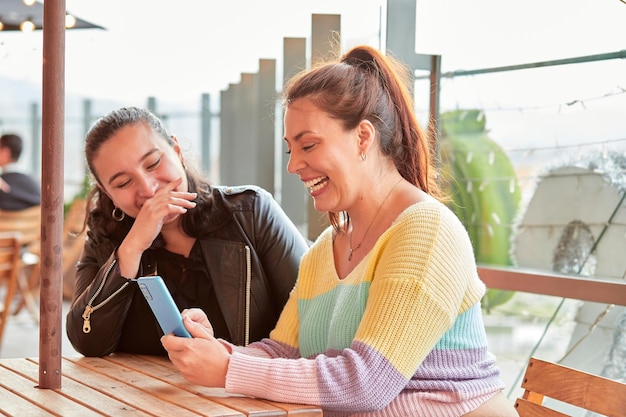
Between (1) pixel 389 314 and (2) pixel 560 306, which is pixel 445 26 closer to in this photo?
(2) pixel 560 306

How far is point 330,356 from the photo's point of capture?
203 cm

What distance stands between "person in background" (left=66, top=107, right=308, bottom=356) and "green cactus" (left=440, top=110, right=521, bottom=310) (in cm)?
100

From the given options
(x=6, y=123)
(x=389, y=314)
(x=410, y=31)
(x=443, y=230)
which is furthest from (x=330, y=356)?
(x=6, y=123)

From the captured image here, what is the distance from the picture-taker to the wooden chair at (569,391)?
2.01 m

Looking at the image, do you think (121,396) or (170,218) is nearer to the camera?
(121,396)

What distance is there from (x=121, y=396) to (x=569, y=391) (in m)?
1.04

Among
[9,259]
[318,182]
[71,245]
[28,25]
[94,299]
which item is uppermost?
[28,25]

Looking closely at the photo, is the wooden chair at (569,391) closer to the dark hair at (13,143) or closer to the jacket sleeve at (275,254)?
the jacket sleeve at (275,254)

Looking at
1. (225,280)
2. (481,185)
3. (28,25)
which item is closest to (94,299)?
(225,280)

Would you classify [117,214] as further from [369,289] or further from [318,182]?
[369,289]

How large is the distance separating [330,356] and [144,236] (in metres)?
0.66

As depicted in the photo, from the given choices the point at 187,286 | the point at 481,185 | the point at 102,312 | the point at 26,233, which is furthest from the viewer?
the point at 26,233

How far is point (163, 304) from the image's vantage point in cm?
188

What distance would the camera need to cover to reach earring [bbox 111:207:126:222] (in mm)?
2645
